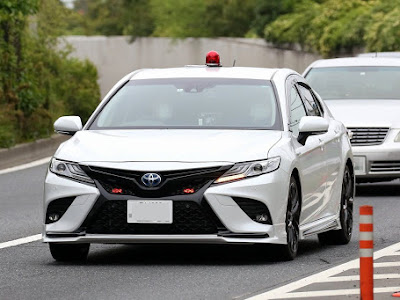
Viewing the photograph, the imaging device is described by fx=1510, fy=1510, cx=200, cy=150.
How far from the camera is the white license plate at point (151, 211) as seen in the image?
1091 cm

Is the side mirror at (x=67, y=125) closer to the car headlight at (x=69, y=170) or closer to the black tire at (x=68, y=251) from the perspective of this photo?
the car headlight at (x=69, y=170)

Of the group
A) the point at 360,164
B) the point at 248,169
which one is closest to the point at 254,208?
the point at 248,169

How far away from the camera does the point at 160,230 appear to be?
1096 centimetres

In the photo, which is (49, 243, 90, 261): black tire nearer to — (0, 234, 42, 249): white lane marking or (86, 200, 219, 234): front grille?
(86, 200, 219, 234): front grille

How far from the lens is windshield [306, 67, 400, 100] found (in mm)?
20203

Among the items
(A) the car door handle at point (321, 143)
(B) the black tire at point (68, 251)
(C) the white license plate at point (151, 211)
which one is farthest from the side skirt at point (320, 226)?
(B) the black tire at point (68, 251)

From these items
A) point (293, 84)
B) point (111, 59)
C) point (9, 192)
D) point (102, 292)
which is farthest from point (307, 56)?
point (102, 292)

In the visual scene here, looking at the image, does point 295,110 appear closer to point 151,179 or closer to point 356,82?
point 151,179

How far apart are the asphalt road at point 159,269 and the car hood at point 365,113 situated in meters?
4.39

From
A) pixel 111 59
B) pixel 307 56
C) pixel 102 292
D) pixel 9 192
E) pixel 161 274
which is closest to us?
pixel 102 292

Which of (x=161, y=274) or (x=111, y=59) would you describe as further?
(x=111, y=59)

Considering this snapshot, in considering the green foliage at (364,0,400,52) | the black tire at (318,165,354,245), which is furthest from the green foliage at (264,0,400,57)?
the black tire at (318,165,354,245)

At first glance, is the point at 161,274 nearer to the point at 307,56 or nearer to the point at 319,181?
the point at 319,181

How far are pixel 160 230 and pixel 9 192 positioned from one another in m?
8.75
